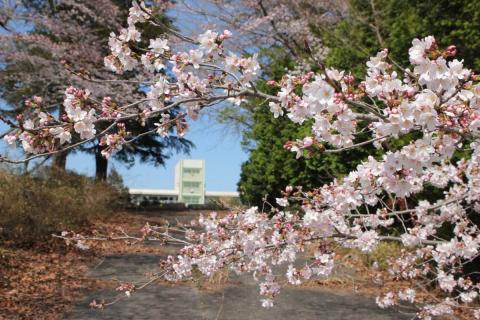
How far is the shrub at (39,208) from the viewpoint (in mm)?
8859

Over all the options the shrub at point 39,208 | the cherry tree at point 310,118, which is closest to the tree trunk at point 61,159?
the shrub at point 39,208

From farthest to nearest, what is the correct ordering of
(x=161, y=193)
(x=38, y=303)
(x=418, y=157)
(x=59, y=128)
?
1. (x=161, y=193)
2. (x=38, y=303)
3. (x=59, y=128)
4. (x=418, y=157)

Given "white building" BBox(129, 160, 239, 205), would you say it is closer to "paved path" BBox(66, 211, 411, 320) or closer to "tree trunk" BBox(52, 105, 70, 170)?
"tree trunk" BBox(52, 105, 70, 170)

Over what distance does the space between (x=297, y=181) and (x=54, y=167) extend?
304 inches

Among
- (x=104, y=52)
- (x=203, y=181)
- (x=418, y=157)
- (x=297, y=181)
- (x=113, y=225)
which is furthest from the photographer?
(x=203, y=181)

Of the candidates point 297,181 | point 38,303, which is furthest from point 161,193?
point 38,303

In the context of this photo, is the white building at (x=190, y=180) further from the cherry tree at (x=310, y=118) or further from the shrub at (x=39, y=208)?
the cherry tree at (x=310, y=118)

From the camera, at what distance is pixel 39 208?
32.1ft

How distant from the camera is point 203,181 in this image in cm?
3541

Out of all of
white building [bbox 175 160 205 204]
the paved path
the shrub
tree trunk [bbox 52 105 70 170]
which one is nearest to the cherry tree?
the paved path

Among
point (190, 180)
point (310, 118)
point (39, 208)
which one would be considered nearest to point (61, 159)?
point (39, 208)

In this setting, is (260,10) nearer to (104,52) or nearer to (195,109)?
(104,52)

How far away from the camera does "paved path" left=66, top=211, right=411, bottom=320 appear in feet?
18.6

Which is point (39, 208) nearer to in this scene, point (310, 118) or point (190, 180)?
point (310, 118)
